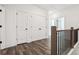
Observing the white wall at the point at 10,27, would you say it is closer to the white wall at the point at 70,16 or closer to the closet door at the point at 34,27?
the closet door at the point at 34,27

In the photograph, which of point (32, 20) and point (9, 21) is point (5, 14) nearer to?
point (9, 21)

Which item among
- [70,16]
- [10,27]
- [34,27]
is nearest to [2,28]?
[10,27]

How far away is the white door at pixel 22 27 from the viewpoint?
184 inches

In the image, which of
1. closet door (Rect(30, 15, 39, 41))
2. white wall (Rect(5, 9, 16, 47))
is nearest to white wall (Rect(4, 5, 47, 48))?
white wall (Rect(5, 9, 16, 47))

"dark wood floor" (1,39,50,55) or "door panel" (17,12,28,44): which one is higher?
"door panel" (17,12,28,44)

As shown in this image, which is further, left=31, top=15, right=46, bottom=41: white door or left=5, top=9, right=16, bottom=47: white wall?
left=31, top=15, right=46, bottom=41: white door

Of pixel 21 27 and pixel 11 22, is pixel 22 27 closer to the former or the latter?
pixel 21 27

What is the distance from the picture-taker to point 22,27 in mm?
4926

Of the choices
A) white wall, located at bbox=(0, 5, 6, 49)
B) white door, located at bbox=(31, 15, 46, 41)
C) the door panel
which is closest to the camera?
white wall, located at bbox=(0, 5, 6, 49)

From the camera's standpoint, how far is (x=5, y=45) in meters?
4.42

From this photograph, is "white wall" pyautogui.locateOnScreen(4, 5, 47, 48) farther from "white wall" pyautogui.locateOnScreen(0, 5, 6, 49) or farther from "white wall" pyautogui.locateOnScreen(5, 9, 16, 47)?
"white wall" pyautogui.locateOnScreen(0, 5, 6, 49)

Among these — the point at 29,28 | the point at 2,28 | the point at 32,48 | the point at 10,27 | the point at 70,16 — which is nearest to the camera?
the point at 2,28

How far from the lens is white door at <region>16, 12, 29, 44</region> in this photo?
184 inches

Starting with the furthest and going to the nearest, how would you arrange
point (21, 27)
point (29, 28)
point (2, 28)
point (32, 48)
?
point (29, 28) < point (21, 27) < point (32, 48) < point (2, 28)
